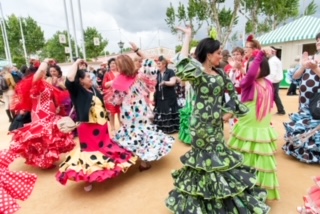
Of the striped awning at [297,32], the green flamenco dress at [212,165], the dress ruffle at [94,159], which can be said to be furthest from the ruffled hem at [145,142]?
the striped awning at [297,32]

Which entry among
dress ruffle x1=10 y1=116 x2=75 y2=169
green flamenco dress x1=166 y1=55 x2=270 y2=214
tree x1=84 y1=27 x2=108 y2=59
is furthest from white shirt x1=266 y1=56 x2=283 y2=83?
tree x1=84 y1=27 x2=108 y2=59

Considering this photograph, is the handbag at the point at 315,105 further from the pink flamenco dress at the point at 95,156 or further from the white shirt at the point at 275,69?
the white shirt at the point at 275,69

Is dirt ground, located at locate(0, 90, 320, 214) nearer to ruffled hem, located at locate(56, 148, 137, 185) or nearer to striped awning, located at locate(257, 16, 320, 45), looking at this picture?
ruffled hem, located at locate(56, 148, 137, 185)

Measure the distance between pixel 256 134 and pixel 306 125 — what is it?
1412mm

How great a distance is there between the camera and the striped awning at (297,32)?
40.7 ft

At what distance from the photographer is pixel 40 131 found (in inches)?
159

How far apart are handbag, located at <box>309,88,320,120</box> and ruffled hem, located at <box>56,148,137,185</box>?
2835 millimetres

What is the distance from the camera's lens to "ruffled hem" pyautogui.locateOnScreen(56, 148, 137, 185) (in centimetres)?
301

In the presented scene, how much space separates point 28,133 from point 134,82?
6.64 ft

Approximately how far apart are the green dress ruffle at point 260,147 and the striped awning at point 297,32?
1189cm

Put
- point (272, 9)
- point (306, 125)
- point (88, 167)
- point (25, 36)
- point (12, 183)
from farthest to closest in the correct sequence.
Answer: point (25, 36) → point (272, 9) → point (306, 125) → point (88, 167) → point (12, 183)

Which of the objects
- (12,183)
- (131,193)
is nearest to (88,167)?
(131,193)

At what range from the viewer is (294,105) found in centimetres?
834

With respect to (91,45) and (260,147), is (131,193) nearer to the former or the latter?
(260,147)
